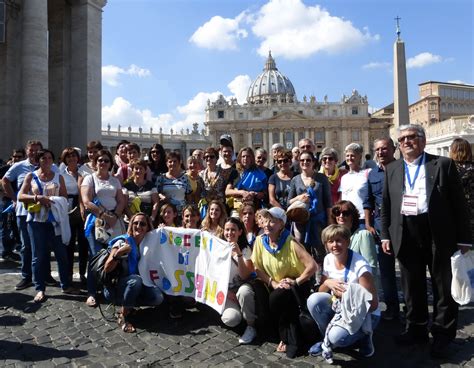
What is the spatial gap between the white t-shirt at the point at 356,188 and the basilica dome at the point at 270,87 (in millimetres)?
112182

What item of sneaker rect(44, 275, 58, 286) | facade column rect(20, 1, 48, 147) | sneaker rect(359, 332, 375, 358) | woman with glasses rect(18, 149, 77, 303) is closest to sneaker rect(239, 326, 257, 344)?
sneaker rect(359, 332, 375, 358)

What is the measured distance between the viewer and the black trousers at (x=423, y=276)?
138 inches

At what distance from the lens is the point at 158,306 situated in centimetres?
483

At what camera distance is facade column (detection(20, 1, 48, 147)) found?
1335 cm

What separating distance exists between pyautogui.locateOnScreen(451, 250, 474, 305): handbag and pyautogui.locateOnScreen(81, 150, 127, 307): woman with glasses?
355cm

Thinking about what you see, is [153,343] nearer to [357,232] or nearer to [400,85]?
[357,232]

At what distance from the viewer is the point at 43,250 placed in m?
5.09

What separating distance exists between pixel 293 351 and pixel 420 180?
1821 mm

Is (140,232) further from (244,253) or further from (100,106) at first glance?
(100,106)

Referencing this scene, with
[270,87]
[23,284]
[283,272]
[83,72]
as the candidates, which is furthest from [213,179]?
[270,87]

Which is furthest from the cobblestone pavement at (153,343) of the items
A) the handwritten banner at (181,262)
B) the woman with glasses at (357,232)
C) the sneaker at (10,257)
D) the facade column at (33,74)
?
the facade column at (33,74)

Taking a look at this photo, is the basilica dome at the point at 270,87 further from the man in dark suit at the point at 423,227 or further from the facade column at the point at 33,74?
the man in dark suit at the point at 423,227

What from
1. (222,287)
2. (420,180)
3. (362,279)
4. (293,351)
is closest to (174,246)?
(222,287)

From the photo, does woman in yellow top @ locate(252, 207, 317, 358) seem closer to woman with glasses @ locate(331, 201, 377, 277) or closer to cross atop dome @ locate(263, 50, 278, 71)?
woman with glasses @ locate(331, 201, 377, 277)
